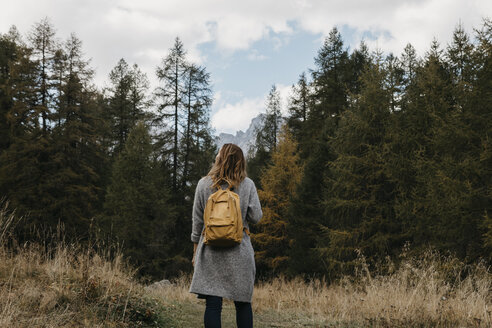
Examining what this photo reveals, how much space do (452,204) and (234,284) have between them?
999 cm

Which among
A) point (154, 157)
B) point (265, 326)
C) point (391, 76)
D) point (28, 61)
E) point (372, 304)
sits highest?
point (28, 61)

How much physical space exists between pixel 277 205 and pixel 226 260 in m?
20.0

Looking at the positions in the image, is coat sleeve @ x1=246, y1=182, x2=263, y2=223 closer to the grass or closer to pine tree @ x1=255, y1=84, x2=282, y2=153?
the grass

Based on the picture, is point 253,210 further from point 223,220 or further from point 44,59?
point 44,59

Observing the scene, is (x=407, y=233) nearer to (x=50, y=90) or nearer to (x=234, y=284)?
(x=234, y=284)

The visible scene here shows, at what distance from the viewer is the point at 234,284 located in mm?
3141

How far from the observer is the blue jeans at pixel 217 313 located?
9.87 feet

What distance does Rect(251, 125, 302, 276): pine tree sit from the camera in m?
22.5

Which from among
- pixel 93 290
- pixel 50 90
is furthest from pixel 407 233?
pixel 50 90

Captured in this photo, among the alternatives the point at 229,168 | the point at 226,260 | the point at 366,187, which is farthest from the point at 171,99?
the point at 226,260

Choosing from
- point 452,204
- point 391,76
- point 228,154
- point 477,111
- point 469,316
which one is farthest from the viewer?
point 391,76

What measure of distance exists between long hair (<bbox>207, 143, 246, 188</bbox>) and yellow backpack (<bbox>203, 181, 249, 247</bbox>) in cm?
16

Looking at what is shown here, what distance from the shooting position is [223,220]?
3.07 metres

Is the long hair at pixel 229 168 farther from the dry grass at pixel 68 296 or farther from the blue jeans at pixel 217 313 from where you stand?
the dry grass at pixel 68 296
